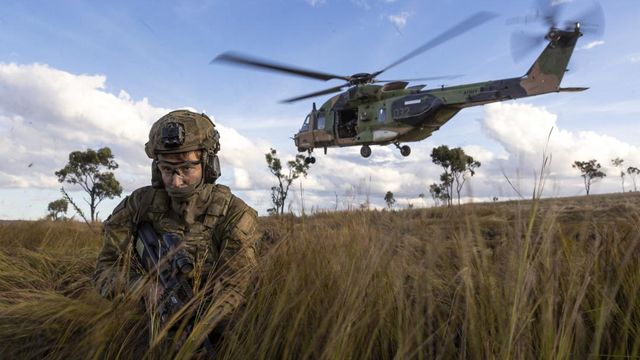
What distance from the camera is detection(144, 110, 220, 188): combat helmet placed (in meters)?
2.79

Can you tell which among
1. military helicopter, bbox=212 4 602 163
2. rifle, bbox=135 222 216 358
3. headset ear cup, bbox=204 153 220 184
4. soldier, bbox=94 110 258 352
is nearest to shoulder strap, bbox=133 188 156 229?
soldier, bbox=94 110 258 352

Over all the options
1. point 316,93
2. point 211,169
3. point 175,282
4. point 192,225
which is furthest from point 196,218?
point 316,93

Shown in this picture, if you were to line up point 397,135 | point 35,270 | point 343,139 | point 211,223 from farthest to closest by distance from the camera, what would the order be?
point 343,139 → point 397,135 → point 35,270 → point 211,223

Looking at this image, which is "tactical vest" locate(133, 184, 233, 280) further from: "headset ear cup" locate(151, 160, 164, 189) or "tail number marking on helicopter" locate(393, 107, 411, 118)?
"tail number marking on helicopter" locate(393, 107, 411, 118)

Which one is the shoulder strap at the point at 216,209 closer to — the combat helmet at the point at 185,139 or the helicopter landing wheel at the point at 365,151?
the combat helmet at the point at 185,139

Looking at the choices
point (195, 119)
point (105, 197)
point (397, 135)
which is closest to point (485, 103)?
point (397, 135)

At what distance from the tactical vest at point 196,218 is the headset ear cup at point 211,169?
8cm

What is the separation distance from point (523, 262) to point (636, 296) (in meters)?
1.23

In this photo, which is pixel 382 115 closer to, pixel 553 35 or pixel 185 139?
pixel 553 35

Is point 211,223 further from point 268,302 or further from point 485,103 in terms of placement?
point 485,103

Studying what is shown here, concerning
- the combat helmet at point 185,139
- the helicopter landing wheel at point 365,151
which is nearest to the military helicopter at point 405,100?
the helicopter landing wheel at point 365,151

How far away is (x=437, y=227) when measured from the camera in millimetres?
1475

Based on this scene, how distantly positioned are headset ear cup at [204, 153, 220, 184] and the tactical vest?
8cm

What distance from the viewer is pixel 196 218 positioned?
293 cm
